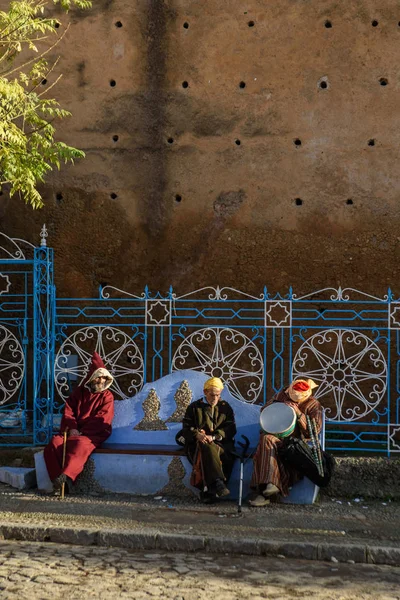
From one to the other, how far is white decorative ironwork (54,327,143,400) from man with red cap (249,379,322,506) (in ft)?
6.47

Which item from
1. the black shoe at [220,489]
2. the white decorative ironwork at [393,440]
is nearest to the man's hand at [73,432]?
the black shoe at [220,489]

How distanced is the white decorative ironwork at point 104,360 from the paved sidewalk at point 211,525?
A: 1801mm

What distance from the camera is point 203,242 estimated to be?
9.62 meters

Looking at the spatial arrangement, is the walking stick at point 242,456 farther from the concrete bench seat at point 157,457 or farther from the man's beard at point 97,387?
the man's beard at point 97,387

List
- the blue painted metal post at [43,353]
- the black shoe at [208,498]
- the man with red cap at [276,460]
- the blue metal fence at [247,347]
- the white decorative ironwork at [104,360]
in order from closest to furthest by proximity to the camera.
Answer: the man with red cap at [276,460] < the black shoe at [208,498] < the blue painted metal post at [43,353] < the white decorative ironwork at [104,360] < the blue metal fence at [247,347]

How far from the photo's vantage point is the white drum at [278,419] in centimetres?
661

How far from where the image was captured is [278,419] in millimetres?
6688

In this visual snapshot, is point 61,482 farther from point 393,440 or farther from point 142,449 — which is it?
point 393,440

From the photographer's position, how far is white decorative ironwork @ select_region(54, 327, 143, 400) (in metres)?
8.29

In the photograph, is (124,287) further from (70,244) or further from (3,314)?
(3,314)

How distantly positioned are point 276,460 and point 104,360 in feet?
8.99

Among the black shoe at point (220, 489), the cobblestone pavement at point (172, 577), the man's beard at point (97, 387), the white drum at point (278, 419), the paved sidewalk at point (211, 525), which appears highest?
the man's beard at point (97, 387)

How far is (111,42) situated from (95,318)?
3368 millimetres

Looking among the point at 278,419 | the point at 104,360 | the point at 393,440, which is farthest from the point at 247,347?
the point at 278,419
